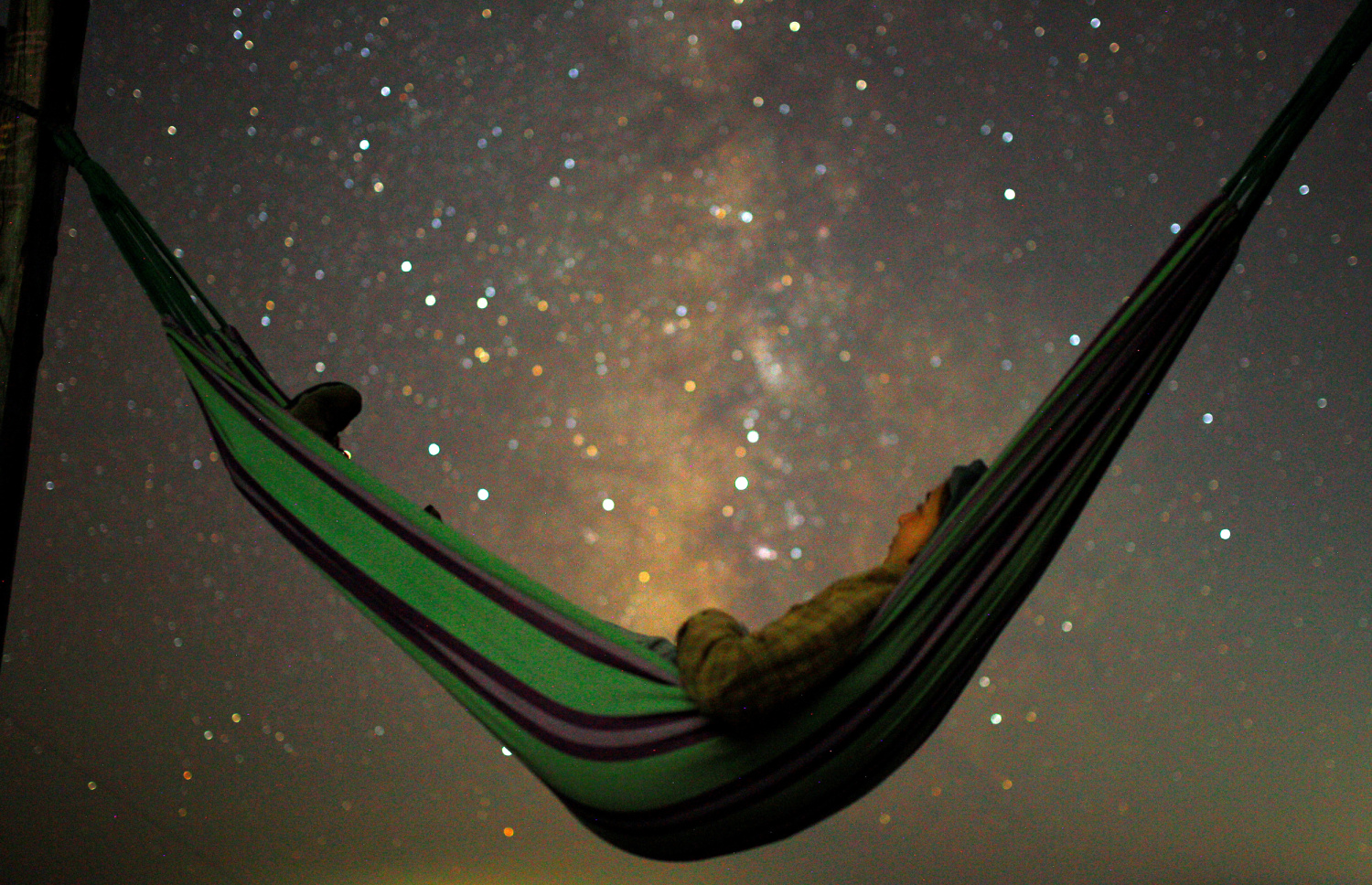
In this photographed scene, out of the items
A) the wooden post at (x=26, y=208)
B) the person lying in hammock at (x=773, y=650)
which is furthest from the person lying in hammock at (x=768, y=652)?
the wooden post at (x=26, y=208)

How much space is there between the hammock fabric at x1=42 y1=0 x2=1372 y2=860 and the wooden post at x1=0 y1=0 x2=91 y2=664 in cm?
51

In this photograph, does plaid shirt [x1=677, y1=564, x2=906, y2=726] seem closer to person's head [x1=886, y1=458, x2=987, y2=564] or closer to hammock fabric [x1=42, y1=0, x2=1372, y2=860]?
hammock fabric [x1=42, y1=0, x2=1372, y2=860]

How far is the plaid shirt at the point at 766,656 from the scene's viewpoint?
93 centimetres

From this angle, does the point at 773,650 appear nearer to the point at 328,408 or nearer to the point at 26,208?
the point at 328,408

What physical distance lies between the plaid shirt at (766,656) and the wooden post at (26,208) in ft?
3.31

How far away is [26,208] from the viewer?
1.34 meters

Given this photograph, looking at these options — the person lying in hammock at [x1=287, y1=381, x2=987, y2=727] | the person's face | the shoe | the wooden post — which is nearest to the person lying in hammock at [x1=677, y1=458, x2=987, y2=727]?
the person lying in hammock at [x1=287, y1=381, x2=987, y2=727]

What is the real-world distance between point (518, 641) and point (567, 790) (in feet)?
0.57

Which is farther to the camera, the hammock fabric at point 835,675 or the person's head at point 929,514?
the person's head at point 929,514

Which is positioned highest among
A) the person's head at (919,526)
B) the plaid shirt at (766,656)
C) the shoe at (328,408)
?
the shoe at (328,408)

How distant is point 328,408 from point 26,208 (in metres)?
0.49

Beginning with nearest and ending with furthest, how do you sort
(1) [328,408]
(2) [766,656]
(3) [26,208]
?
(2) [766,656]
(3) [26,208]
(1) [328,408]

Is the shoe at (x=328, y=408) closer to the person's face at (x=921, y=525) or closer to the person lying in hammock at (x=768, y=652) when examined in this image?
the person lying in hammock at (x=768, y=652)

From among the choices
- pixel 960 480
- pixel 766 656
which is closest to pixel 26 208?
→ pixel 766 656
